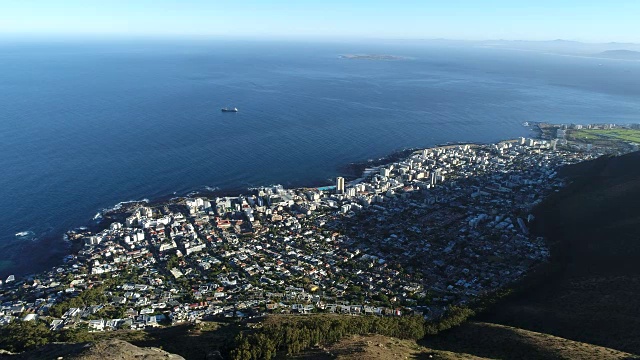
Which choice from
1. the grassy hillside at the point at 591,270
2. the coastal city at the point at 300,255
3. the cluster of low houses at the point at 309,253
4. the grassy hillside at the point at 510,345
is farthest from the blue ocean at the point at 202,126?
the grassy hillside at the point at 510,345

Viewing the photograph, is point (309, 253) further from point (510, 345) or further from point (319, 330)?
point (510, 345)

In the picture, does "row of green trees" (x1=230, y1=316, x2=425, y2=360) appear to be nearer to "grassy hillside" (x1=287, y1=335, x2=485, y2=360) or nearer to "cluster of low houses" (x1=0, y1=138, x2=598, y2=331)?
"grassy hillside" (x1=287, y1=335, x2=485, y2=360)

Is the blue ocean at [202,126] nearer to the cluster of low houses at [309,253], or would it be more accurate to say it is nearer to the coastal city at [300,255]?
the coastal city at [300,255]

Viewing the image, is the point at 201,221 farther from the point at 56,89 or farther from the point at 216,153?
the point at 56,89

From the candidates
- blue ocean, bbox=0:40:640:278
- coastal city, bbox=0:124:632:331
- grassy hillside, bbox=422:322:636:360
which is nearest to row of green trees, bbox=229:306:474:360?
grassy hillside, bbox=422:322:636:360

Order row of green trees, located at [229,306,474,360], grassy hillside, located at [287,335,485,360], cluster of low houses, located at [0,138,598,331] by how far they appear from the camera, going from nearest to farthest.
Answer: grassy hillside, located at [287,335,485,360]
row of green trees, located at [229,306,474,360]
cluster of low houses, located at [0,138,598,331]
